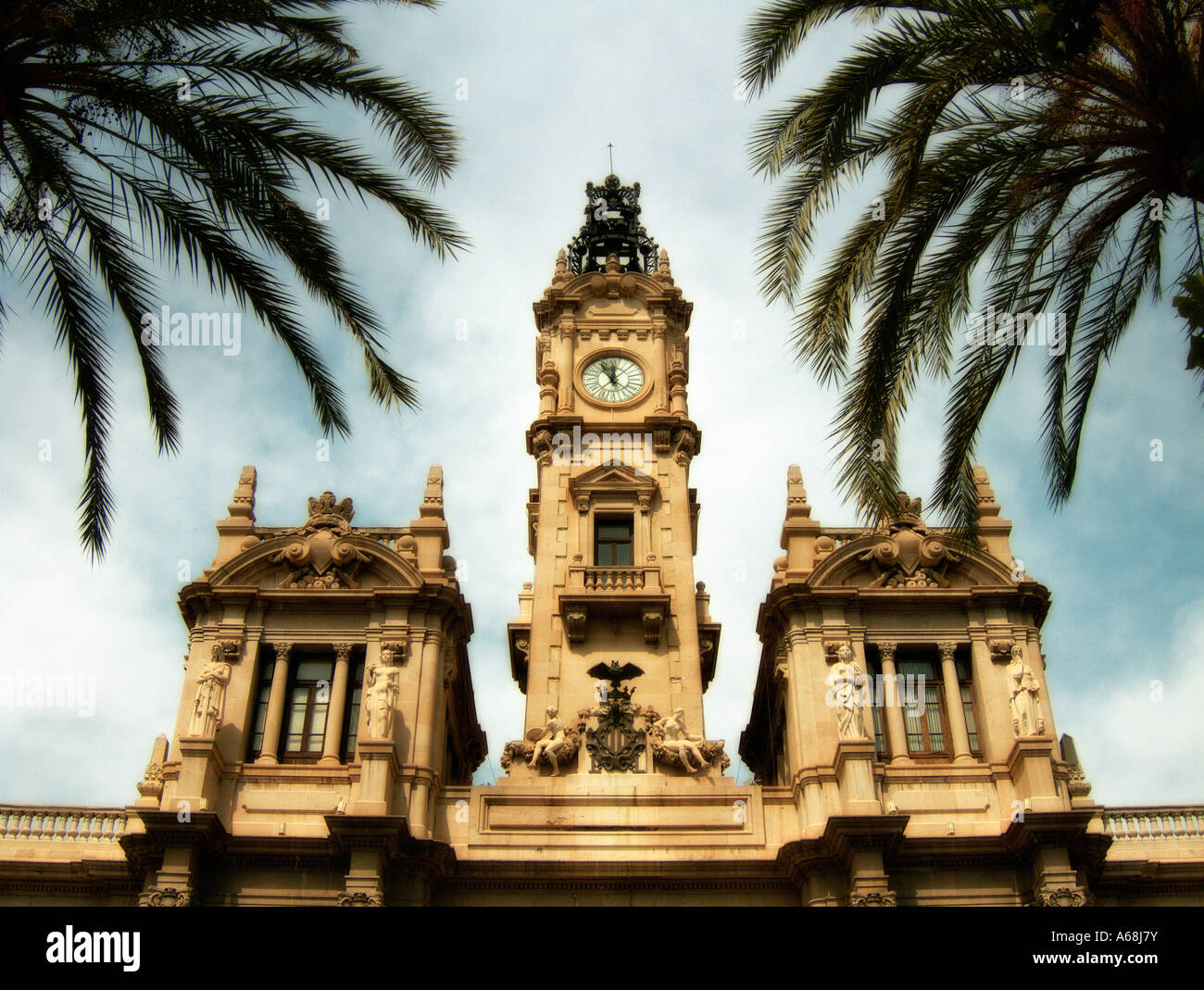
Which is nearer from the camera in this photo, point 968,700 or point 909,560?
point 968,700

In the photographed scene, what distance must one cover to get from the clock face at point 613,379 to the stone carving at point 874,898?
573 inches

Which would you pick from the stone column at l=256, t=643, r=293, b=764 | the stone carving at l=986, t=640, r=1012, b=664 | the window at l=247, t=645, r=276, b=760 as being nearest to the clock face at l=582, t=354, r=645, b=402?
the stone column at l=256, t=643, r=293, b=764

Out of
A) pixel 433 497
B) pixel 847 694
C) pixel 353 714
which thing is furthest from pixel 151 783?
pixel 847 694

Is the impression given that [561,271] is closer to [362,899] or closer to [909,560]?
[909,560]

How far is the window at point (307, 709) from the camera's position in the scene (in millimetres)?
28375

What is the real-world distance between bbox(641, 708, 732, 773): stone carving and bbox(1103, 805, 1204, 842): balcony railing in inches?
295

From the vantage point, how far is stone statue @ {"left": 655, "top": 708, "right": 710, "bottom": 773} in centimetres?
2783

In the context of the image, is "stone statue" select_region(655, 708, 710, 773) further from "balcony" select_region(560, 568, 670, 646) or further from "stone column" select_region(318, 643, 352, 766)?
"stone column" select_region(318, 643, 352, 766)

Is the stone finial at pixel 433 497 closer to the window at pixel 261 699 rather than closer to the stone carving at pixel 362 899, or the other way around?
the window at pixel 261 699

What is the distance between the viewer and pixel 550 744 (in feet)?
91.8

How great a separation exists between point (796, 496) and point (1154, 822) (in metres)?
10.0

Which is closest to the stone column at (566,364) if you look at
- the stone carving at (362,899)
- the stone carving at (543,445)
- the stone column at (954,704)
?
the stone carving at (543,445)
